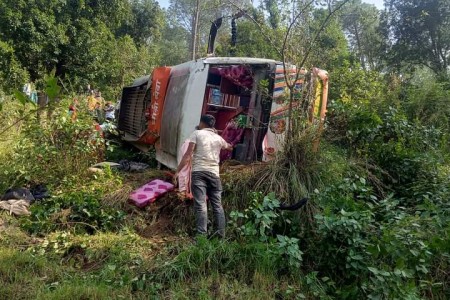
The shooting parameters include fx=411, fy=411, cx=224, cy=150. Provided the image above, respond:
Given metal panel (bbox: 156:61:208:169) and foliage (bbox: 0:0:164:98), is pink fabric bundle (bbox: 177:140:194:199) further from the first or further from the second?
foliage (bbox: 0:0:164:98)

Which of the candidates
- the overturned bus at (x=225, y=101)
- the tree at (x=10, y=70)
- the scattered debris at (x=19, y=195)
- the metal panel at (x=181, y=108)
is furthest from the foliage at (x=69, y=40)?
the scattered debris at (x=19, y=195)

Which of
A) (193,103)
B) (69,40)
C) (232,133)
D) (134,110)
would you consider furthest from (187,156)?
(69,40)

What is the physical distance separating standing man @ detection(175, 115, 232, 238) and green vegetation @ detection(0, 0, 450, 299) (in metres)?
0.23

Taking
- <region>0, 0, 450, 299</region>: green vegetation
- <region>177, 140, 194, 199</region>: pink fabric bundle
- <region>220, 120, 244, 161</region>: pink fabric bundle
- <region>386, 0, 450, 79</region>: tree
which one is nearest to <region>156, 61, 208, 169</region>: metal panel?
<region>0, 0, 450, 299</region>: green vegetation

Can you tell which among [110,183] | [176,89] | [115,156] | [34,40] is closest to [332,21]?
[176,89]

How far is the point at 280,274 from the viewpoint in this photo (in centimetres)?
363

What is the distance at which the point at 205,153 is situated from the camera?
15.2 ft

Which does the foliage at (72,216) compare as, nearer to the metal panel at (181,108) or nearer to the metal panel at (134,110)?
the metal panel at (181,108)

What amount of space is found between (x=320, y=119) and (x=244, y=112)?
1.51 meters

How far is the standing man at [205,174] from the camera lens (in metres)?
4.43

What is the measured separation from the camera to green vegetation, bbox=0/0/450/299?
3359 millimetres

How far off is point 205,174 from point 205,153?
0.24 m

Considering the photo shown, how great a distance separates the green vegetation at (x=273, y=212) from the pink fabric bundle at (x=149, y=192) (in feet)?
0.36

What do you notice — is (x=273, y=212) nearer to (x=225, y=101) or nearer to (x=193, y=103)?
(x=193, y=103)
